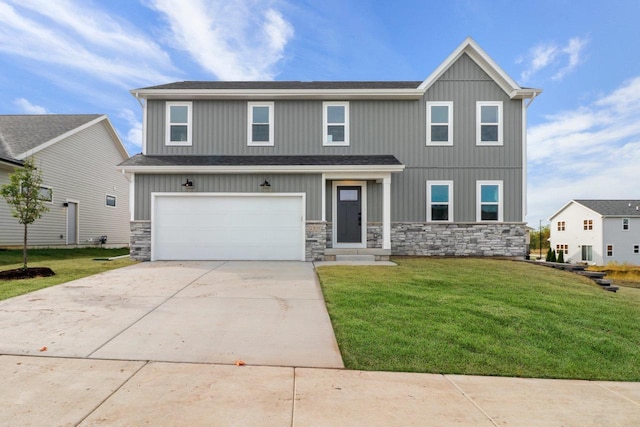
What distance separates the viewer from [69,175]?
15906 mm

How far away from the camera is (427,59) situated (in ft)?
48.3

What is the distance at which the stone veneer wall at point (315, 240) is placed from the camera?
10547 millimetres

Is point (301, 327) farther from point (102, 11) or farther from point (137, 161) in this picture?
point (102, 11)

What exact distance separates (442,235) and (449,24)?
312 inches

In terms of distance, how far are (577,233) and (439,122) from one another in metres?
29.6

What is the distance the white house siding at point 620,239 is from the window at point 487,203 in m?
25.2

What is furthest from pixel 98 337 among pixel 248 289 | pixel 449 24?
pixel 449 24

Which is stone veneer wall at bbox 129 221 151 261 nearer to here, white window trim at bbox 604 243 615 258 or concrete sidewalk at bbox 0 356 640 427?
concrete sidewalk at bbox 0 356 640 427

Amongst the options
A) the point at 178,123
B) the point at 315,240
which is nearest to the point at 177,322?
the point at 315,240

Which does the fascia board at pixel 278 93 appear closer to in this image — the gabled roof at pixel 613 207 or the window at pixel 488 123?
the window at pixel 488 123

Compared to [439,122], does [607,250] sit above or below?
below

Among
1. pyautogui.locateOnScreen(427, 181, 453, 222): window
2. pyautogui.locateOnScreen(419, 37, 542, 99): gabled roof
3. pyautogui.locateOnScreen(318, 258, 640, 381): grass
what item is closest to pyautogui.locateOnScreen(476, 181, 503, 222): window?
pyautogui.locateOnScreen(427, 181, 453, 222): window

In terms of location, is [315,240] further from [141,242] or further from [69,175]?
[69,175]

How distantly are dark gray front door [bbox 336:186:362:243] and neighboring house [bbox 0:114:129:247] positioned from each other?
998 cm
